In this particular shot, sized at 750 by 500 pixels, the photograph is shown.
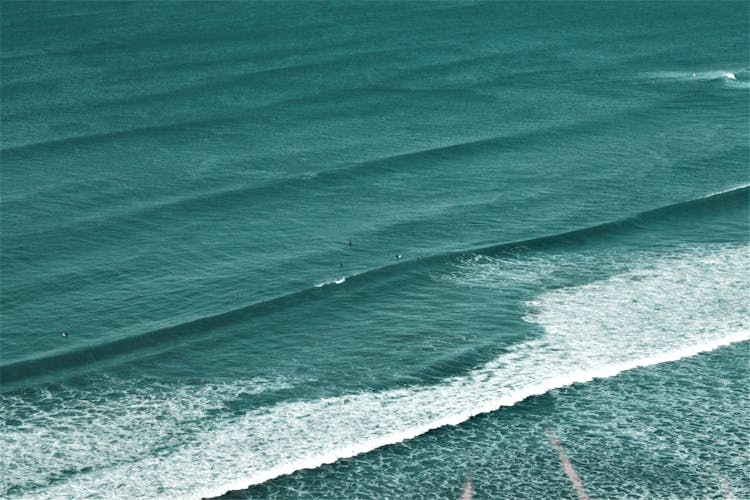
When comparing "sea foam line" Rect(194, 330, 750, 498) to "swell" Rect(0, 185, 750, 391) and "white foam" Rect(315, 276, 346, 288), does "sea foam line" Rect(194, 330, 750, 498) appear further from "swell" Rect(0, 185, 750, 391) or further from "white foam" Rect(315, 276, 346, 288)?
"white foam" Rect(315, 276, 346, 288)

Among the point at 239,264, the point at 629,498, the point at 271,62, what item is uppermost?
the point at 271,62

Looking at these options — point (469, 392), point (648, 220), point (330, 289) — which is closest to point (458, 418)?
point (469, 392)

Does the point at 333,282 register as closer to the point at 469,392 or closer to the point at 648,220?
the point at 469,392

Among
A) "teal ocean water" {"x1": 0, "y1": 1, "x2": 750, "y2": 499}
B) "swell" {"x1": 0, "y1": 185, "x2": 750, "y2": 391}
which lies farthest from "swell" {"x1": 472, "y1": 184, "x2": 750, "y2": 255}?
"teal ocean water" {"x1": 0, "y1": 1, "x2": 750, "y2": 499}

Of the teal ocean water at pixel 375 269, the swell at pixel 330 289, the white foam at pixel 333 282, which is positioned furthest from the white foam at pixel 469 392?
the white foam at pixel 333 282

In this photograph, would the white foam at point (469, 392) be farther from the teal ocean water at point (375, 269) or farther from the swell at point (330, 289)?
the swell at point (330, 289)

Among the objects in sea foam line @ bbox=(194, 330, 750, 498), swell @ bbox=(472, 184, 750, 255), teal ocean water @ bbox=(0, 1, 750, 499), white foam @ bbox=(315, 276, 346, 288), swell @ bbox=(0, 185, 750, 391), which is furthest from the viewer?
swell @ bbox=(472, 184, 750, 255)

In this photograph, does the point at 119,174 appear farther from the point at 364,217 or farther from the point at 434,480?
the point at 434,480

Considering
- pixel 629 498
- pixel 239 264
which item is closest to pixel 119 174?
pixel 239 264
